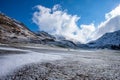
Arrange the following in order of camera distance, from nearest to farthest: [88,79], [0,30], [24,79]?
[24,79], [88,79], [0,30]

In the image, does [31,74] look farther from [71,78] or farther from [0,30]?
[0,30]

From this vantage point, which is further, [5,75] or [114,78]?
[114,78]

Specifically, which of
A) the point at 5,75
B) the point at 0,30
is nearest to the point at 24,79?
the point at 5,75

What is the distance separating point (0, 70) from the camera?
15594mm

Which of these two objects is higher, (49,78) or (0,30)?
(0,30)

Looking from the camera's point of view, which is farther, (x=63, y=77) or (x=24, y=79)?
(x=63, y=77)

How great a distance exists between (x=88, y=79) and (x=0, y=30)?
169 meters

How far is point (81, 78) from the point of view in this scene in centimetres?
1505

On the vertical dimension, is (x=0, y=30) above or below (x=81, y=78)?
above

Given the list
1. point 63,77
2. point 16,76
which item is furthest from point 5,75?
point 63,77

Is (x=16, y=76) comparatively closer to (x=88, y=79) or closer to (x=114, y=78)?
(x=88, y=79)

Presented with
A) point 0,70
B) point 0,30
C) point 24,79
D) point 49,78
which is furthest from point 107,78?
point 0,30

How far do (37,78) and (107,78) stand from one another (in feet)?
25.8

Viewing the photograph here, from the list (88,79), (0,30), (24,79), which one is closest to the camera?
(24,79)
